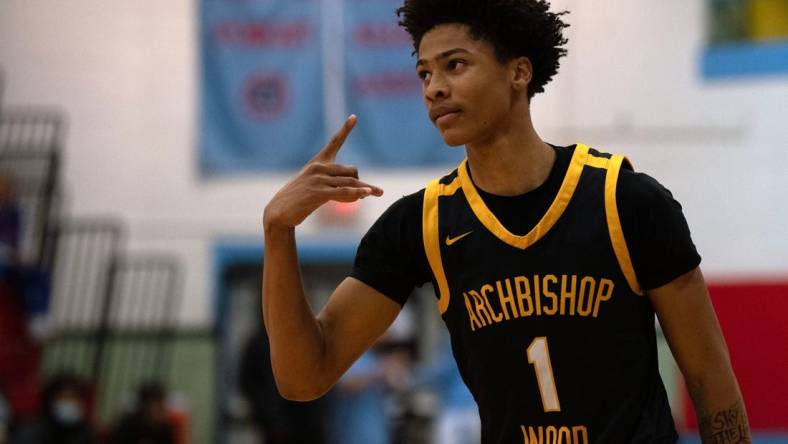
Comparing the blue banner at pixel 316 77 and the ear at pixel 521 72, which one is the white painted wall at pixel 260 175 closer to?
the blue banner at pixel 316 77

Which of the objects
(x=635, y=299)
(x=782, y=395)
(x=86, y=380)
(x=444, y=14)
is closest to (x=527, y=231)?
(x=635, y=299)

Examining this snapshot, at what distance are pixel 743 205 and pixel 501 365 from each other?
279 inches

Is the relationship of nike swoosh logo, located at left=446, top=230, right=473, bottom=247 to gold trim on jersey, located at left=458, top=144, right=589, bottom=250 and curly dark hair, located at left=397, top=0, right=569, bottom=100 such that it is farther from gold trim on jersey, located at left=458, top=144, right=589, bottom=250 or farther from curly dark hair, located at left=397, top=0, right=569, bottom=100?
curly dark hair, located at left=397, top=0, right=569, bottom=100

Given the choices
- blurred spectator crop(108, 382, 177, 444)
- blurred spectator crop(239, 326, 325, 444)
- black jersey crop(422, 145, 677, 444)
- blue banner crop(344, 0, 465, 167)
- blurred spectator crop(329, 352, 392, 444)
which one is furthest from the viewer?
blurred spectator crop(329, 352, 392, 444)

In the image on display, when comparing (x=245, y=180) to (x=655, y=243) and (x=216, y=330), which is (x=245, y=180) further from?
(x=655, y=243)

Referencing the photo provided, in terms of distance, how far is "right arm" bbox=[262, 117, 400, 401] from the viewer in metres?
2.66

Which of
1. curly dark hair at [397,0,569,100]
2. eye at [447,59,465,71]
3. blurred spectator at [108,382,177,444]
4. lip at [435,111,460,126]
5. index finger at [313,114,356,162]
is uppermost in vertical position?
curly dark hair at [397,0,569,100]

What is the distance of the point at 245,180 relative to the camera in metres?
10.4

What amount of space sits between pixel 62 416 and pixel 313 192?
6.74 meters

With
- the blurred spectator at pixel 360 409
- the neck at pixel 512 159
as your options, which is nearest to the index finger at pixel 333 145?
the neck at pixel 512 159

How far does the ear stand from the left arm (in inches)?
21.7

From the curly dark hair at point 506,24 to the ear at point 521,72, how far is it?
14mm

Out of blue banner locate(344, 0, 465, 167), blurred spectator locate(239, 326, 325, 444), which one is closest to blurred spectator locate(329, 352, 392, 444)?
blurred spectator locate(239, 326, 325, 444)

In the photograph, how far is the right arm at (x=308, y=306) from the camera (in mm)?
2664
